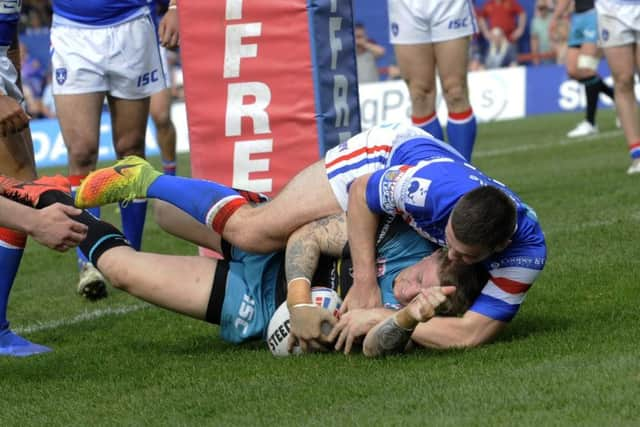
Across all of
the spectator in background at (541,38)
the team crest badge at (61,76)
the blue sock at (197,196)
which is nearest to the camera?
the blue sock at (197,196)

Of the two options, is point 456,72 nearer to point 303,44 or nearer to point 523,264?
point 303,44

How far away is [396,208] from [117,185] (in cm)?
155

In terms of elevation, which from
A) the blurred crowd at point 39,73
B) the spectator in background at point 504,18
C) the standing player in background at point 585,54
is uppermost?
the standing player in background at point 585,54

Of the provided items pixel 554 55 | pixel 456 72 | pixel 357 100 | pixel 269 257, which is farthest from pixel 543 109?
pixel 269 257

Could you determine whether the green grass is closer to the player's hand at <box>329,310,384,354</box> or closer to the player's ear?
the player's hand at <box>329,310,384,354</box>

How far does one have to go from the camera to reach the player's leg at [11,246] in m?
5.74

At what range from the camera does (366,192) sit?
5.04 metres

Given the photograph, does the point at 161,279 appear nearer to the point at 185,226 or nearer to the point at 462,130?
the point at 185,226

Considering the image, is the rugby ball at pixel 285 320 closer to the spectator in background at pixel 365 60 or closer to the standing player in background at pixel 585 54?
the standing player in background at pixel 585 54

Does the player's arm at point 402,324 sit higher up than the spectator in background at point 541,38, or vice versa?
the player's arm at point 402,324

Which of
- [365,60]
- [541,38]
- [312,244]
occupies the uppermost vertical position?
[312,244]

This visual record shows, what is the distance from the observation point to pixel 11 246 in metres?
5.88

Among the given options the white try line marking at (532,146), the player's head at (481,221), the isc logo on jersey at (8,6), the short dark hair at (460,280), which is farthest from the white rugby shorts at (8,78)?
the white try line marking at (532,146)

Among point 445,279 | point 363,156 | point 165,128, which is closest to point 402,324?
point 445,279
